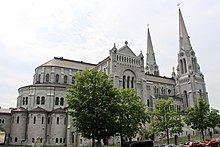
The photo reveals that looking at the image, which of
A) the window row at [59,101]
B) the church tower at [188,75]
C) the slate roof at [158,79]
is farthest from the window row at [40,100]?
the church tower at [188,75]

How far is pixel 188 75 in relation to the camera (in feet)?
298

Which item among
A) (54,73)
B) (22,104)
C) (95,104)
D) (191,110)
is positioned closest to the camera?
(95,104)

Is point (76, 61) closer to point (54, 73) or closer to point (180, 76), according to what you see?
point (54, 73)

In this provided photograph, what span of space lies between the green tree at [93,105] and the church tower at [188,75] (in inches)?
2455

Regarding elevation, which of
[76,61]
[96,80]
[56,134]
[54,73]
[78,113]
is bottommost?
[56,134]

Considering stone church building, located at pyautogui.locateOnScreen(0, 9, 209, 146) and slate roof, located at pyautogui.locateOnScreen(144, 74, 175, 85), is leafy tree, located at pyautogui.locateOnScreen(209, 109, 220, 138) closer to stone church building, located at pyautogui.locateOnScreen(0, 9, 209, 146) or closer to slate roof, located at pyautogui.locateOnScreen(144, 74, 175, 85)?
stone church building, located at pyautogui.locateOnScreen(0, 9, 209, 146)

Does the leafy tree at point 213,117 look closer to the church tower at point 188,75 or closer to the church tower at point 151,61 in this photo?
the church tower at point 188,75

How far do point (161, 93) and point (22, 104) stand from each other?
5414 centimetres

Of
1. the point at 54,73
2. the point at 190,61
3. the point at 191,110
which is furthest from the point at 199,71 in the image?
the point at 54,73

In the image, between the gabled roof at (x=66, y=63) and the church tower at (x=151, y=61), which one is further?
the church tower at (x=151, y=61)

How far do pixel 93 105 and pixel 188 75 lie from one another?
69431 mm

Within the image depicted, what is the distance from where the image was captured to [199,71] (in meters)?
94.4

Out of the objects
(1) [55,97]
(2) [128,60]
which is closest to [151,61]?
(2) [128,60]

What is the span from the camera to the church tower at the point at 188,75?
8831cm
